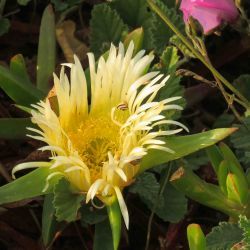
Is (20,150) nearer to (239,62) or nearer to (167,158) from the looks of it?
(167,158)

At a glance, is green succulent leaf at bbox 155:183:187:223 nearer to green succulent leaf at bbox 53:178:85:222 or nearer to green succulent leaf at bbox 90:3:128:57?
green succulent leaf at bbox 53:178:85:222

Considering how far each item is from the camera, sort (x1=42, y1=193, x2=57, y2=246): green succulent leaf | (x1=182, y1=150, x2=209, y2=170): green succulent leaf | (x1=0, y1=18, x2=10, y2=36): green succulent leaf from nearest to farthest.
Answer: (x1=42, y1=193, x2=57, y2=246): green succulent leaf
(x1=182, y1=150, x2=209, y2=170): green succulent leaf
(x1=0, y1=18, x2=10, y2=36): green succulent leaf

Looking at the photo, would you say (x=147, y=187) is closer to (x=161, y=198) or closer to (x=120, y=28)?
(x=161, y=198)

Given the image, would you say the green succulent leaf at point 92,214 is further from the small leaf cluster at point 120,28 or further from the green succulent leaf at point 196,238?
the small leaf cluster at point 120,28

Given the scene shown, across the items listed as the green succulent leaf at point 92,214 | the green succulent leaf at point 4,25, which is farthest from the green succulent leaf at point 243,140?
the green succulent leaf at point 4,25

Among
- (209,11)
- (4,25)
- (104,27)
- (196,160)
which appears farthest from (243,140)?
(4,25)

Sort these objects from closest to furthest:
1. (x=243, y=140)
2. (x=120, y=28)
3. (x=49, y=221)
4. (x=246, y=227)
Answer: (x=246, y=227) < (x=49, y=221) < (x=243, y=140) < (x=120, y=28)

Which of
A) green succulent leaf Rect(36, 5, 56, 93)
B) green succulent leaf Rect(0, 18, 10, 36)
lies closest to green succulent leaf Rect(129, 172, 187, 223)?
green succulent leaf Rect(36, 5, 56, 93)
